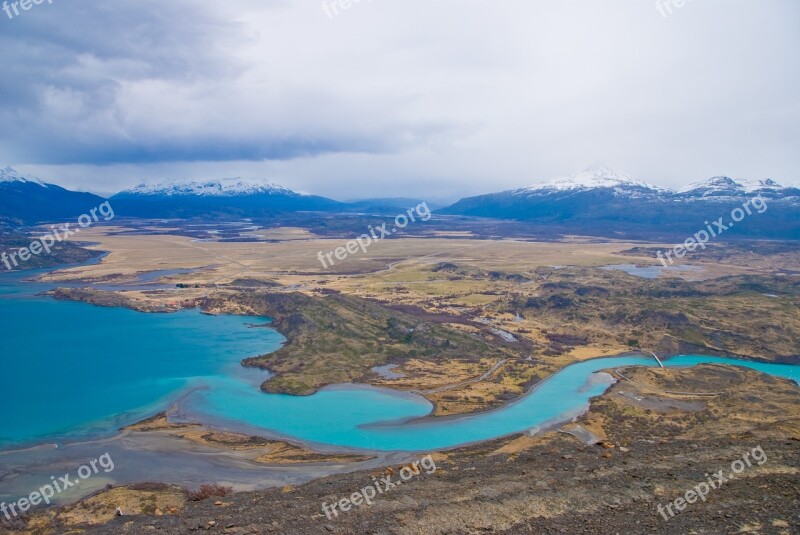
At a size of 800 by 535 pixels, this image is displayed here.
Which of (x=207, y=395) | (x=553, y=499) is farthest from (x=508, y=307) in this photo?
(x=553, y=499)

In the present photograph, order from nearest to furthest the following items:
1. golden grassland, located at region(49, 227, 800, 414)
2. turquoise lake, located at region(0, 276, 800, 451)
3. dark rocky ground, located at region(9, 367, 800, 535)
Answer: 1. dark rocky ground, located at region(9, 367, 800, 535)
2. turquoise lake, located at region(0, 276, 800, 451)
3. golden grassland, located at region(49, 227, 800, 414)

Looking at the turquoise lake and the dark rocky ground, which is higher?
the dark rocky ground

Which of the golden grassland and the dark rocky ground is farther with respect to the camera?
the golden grassland

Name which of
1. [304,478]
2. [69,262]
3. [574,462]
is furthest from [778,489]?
[69,262]

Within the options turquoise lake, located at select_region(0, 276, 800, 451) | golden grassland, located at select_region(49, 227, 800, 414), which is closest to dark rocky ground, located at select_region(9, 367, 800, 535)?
turquoise lake, located at select_region(0, 276, 800, 451)

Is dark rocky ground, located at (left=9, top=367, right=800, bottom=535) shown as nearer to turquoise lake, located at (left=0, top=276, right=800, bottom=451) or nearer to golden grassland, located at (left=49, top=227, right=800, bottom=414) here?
turquoise lake, located at (left=0, top=276, right=800, bottom=451)

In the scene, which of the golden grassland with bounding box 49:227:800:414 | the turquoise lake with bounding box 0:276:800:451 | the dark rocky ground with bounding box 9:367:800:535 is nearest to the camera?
the dark rocky ground with bounding box 9:367:800:535

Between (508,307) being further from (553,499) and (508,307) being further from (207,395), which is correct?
(553,499)

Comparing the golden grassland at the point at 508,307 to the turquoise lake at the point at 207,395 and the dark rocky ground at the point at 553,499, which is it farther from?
the dark rocky ground at the point at 553,499

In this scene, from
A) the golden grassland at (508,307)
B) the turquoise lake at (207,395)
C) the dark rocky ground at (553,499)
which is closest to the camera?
the dark rocky ground at (553,499)

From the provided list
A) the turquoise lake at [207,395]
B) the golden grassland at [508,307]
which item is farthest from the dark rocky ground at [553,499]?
the golden grassland at [508,307]
